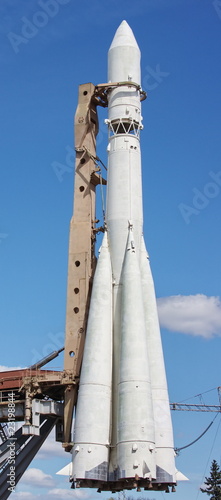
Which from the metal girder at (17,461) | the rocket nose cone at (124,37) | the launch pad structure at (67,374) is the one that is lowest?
the metal girder at (17,461)

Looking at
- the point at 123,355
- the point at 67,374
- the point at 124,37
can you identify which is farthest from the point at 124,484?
the point at 124,37

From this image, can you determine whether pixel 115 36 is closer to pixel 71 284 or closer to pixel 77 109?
pixel 77 109

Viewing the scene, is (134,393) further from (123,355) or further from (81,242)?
(81,242)

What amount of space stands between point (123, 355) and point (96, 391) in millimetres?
2181

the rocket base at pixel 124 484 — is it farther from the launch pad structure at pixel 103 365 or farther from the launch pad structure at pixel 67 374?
the launch pad structure at pixel 67 374

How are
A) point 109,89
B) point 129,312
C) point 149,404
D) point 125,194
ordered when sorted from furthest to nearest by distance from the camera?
point 109,89
point 125,194
point 129,312
point 149,404

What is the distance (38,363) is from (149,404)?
956 cm

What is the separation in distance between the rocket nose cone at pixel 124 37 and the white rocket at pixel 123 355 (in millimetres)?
2258

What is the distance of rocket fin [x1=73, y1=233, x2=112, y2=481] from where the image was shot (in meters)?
33.1

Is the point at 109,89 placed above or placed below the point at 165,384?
above

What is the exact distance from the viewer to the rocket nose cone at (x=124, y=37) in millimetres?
43556

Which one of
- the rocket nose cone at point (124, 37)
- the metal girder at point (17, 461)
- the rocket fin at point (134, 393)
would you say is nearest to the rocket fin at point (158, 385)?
the rocket fin at point (134, 393)

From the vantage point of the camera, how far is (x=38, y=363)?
1615 inches

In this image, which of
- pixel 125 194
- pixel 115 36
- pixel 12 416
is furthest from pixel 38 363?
pixel 115 36
